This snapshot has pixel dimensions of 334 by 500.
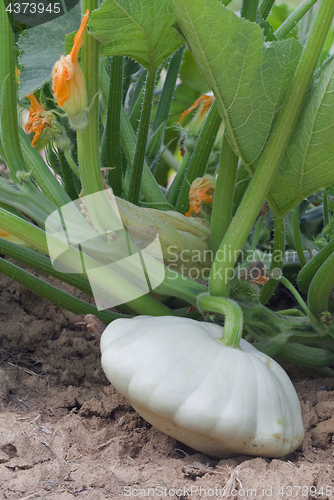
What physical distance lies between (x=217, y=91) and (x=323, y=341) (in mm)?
607

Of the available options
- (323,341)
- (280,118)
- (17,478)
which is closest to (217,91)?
(280,118)

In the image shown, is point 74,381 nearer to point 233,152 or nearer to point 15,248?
point 15,248

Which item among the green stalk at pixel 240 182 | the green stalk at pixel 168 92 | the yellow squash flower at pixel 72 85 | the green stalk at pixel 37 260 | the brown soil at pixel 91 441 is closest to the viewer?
the brown soil at pixel 91 441

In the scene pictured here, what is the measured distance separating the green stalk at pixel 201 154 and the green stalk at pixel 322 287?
401 mm

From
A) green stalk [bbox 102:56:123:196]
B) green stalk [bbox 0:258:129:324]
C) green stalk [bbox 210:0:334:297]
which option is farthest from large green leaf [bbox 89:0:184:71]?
green stalk [bbox 0:258:129:324]

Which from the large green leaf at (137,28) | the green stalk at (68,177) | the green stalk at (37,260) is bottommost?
the green stalk at (37,260)

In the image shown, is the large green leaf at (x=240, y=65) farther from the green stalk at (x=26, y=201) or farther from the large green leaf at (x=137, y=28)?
the green stalk at (x=26, y=201)

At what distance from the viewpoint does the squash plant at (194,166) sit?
2.60 ft

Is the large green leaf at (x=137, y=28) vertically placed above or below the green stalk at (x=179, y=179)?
above

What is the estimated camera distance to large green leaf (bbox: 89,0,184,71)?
804mm

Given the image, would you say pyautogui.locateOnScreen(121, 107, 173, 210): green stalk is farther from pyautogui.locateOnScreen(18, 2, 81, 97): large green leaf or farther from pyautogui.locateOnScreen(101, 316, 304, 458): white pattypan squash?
pyautogui.locateOnScreen(101, 316, 304, 458): white pattypan squash

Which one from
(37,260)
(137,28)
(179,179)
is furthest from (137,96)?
(37,260)

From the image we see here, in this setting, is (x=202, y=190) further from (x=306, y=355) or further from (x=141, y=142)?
(x=306, y=355)

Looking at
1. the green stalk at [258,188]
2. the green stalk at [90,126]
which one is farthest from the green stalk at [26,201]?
the green stalk at [258,188]
